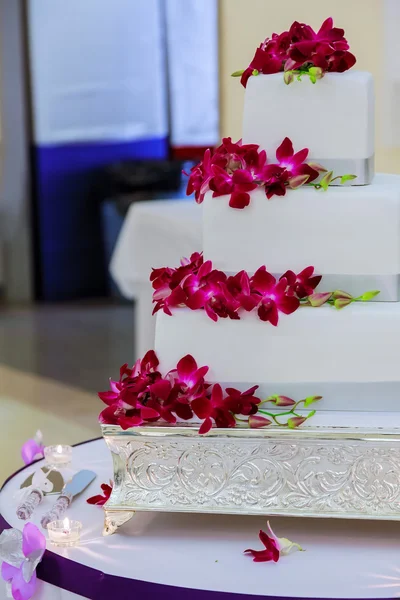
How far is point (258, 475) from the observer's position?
51.4 inches

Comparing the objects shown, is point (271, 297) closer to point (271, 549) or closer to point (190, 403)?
point (190, 403)

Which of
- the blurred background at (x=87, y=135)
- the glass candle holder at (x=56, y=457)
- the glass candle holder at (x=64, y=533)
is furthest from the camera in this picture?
the blurred background at (x=87, y=135)

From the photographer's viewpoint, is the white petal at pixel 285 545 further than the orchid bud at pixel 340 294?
No

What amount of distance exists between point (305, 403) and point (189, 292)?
0.23 metres

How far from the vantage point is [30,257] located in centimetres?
694

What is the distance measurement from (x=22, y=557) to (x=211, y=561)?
0.25 meters

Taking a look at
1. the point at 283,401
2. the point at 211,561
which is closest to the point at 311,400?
the point at 283,401

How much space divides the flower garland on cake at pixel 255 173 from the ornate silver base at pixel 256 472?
1.13ft

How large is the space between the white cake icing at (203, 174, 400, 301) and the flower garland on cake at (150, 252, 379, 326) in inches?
0.9

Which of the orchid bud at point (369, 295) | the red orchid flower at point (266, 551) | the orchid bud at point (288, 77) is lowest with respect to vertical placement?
the red orchid flower at point (266, 551)

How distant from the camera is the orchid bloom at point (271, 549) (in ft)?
3.99

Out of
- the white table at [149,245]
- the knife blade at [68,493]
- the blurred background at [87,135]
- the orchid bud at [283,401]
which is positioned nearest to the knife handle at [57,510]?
the knife blade at [68,493]

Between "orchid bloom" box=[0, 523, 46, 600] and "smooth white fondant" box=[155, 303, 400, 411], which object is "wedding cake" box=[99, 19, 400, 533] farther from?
"orchid bloom" box=[0, 523, 46, 600]

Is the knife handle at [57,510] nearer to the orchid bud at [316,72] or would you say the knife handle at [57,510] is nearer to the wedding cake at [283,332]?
the wedding cake at [283,332]
